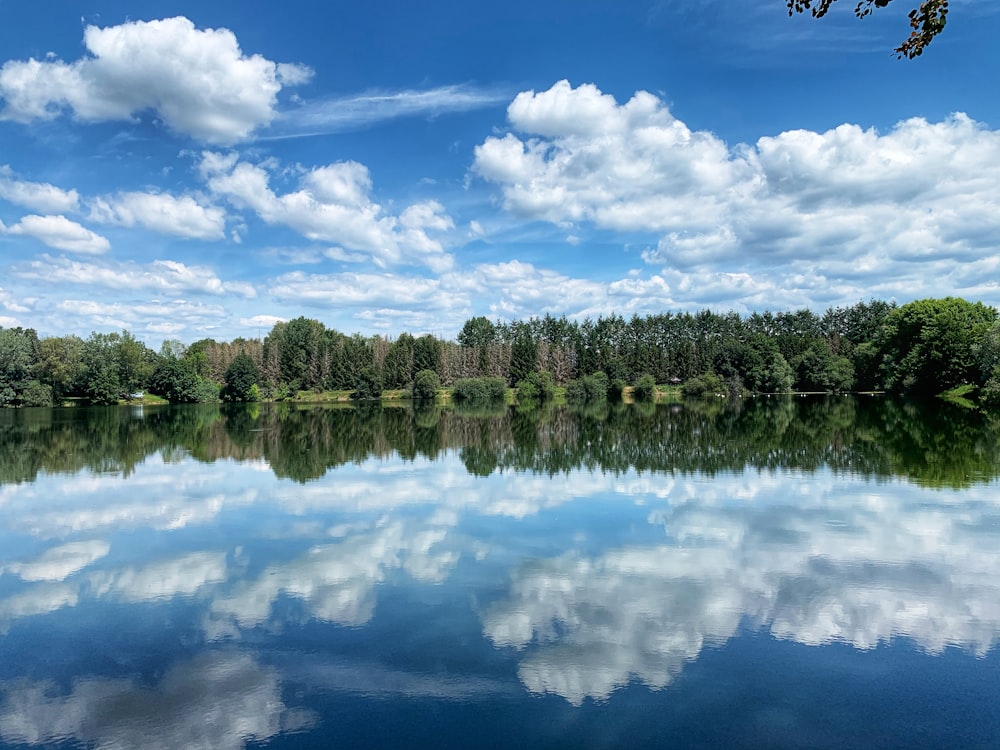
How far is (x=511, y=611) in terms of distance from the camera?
9.74 m

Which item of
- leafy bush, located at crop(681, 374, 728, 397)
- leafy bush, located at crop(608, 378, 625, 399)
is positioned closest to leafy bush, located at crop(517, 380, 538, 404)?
leafy bush, located at crop(608, 378, 625, 399)

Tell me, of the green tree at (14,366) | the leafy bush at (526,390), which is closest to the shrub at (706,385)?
the leafy bush at (526,390)

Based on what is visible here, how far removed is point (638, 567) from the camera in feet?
38.3

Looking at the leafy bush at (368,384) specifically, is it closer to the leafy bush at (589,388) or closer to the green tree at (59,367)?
the leafy bush at (589,388)

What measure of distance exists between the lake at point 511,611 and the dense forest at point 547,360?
220 ft

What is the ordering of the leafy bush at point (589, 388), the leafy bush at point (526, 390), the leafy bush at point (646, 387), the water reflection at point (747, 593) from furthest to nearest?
the leafy bush at point (526, 390), the leafy bush at point (646, 387), the leafy bush at point (589, 388), the water reflection at point (747, 593)

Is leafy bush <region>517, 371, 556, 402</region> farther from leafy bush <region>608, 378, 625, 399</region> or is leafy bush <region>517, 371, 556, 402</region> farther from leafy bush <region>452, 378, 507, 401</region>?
leafy bush <region>608, 378, 625, 399</region>

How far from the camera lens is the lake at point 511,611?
22.6ft

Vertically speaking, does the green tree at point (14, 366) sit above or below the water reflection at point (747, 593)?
above

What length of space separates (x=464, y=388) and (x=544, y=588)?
3237 inches

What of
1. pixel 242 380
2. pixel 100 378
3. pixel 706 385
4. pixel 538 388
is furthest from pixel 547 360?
pixel 100 378

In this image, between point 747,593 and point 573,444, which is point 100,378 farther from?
point 747,593

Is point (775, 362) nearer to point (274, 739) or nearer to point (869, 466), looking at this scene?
point (869, 466)

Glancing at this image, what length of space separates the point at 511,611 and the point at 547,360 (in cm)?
9747
